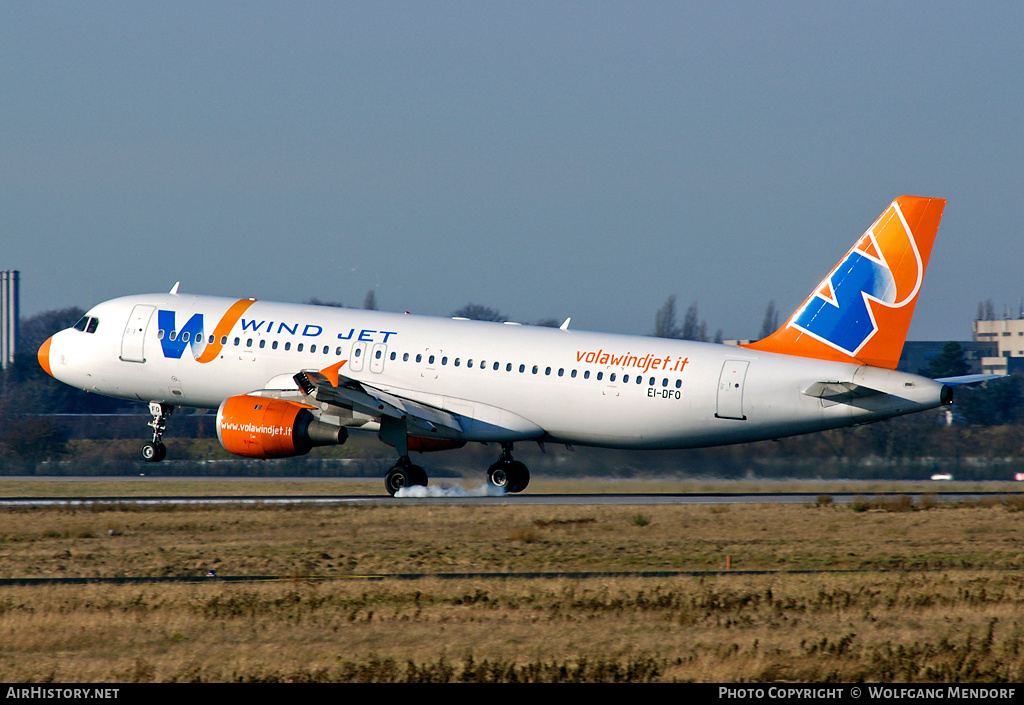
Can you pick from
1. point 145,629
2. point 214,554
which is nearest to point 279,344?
point 214,554

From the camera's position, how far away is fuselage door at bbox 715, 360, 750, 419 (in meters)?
A: 33.1

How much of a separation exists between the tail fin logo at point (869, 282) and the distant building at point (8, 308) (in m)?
152

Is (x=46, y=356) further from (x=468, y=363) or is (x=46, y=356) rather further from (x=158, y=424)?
(x=468, y=363)

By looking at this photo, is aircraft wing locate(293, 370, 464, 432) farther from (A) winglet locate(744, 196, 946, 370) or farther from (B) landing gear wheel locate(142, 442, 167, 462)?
(A) winglet locate(744, 196, 946, 370)

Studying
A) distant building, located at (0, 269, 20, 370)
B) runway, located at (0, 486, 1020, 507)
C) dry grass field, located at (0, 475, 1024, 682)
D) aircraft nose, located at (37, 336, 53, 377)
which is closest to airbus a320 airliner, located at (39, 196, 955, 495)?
runway, located at (0, 486, 1020, 507)

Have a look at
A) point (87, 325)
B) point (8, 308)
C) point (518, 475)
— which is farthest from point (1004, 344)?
point (87, 325)

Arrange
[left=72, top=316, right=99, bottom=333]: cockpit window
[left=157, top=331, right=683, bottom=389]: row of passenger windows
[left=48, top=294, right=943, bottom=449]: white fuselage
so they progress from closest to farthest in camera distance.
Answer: [left=48, top=294, right=943, bottom=449]: white fuselage < [left=157, top=331, right=683, bottom=389]: row of passenger windows < [left=72, top=316, right=99, bottom=333]: cockpit window

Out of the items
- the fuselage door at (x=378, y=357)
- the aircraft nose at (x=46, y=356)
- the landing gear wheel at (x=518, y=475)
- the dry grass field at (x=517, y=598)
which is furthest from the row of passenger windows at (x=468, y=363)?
the aircraft nose at (x=46, y=356)

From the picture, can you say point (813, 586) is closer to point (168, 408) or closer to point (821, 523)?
point (821, 523)

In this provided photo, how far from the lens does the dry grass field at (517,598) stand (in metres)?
13.8

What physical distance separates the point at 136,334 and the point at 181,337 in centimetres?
180

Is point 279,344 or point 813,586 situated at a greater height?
point 279,344

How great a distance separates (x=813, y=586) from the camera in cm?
1997

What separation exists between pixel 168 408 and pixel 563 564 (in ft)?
67.3
